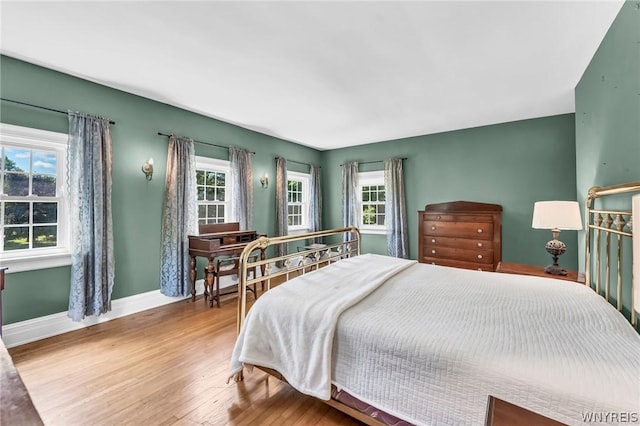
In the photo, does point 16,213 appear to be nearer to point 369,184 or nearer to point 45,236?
point 45,236

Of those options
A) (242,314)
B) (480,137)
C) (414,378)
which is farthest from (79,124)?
(480,137)

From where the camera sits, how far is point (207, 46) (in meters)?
2.30

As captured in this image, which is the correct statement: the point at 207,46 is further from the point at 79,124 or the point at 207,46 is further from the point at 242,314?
the point at 242,314

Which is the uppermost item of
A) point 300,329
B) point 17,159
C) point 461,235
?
point 17,159

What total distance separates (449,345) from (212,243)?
308 cm

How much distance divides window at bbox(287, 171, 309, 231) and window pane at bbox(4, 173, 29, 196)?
375 cm

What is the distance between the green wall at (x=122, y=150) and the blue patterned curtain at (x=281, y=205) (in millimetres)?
993

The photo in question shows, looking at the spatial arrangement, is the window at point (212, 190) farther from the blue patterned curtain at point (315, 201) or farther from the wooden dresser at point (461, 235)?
the wooden dresser at point (461, 235)

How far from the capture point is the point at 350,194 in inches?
Result: 231

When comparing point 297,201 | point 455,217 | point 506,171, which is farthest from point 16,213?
point 506,171

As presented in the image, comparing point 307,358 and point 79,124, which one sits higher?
point 79,124

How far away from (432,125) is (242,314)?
4184 mm

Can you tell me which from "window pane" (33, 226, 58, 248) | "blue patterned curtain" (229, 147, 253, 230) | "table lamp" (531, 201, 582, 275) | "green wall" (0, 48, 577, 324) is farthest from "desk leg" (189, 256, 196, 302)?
"table lamp" (531, 201, 582, 275)

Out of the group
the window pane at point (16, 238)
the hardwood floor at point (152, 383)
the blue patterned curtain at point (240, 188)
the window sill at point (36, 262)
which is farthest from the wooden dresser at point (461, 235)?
the window pane at point (16, 238)
